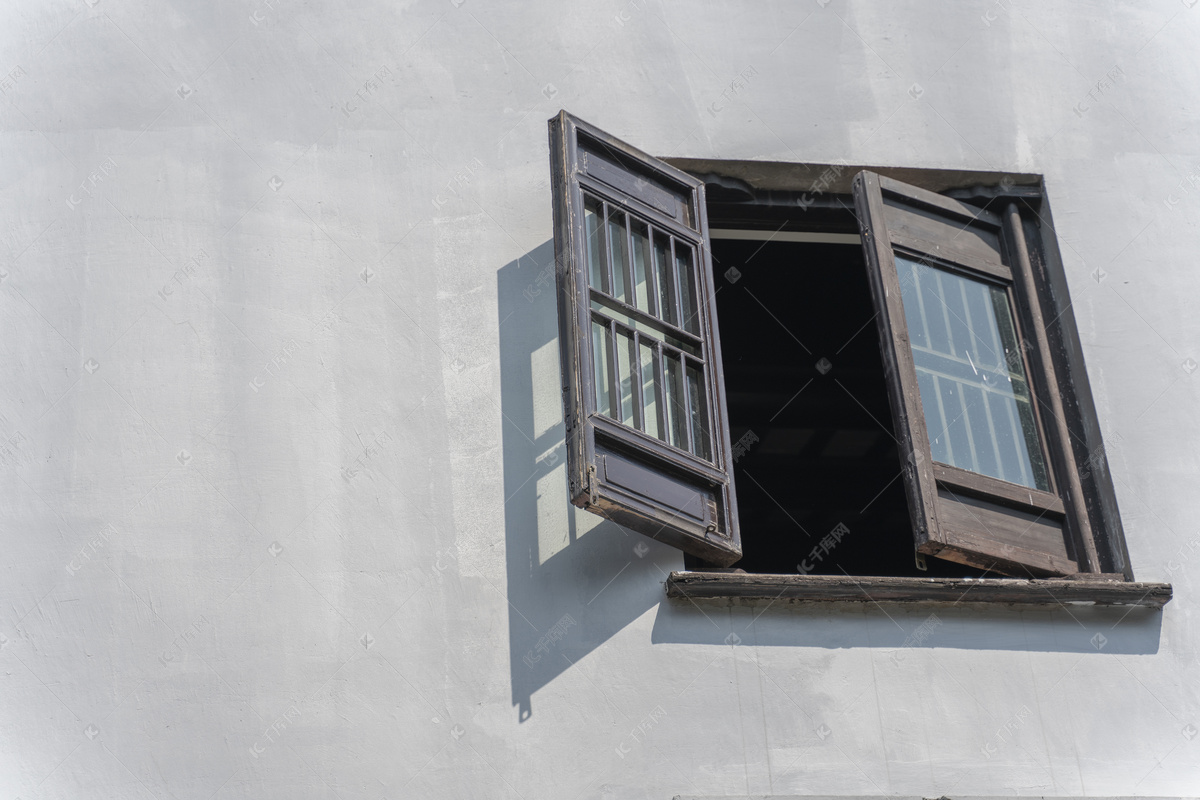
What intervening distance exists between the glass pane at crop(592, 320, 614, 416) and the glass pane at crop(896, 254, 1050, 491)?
145cm

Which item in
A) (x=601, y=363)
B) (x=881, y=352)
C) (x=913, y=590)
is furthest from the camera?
(x=881, y=352)

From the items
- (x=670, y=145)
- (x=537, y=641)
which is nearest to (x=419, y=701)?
(x=537, y=641)

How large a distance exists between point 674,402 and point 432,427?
1001 millimetres

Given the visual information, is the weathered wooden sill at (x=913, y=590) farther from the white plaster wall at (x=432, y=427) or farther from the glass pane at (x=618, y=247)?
the glass pane at (x=618, y=247)

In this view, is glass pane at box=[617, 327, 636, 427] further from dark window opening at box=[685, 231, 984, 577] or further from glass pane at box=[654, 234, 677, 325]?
dark window opening at box=[685, 231, 984, 577]

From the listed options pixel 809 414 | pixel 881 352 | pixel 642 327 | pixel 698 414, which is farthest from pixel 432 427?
pixel 809 414

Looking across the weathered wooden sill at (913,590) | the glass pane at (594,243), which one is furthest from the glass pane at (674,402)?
the weathered wooden sill at (913,590)

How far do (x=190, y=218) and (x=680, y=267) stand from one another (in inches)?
84.3

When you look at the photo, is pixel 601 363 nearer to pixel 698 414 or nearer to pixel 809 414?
pixel 698 414

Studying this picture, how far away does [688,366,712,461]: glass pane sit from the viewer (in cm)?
552

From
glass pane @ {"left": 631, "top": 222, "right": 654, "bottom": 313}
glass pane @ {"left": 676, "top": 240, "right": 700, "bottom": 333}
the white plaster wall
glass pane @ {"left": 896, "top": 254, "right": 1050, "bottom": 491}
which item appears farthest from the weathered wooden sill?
glass pane @ {"left": 631, "top": 222, "right": 654, "bottom": 313}

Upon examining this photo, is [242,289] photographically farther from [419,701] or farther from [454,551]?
[419,701]

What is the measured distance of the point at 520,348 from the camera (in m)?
5.77

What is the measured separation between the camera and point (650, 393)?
219 inches
